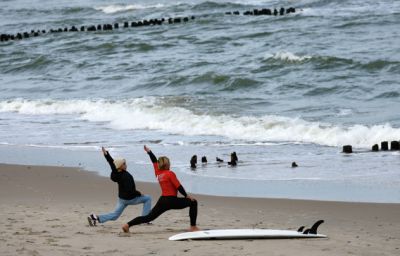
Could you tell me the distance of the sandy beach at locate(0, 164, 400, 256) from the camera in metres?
9.72

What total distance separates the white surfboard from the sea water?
8.52 feet

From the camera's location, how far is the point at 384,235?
10.7 m

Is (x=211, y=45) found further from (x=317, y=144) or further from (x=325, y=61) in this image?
(x=317, y=144)

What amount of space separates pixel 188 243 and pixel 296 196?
3.45 metres

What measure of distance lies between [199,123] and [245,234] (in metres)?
10.9

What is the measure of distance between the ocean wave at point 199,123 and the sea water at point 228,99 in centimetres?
4

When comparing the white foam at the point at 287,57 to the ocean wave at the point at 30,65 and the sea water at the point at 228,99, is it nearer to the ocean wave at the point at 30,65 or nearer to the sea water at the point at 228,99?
the sea water at the point at 228,99

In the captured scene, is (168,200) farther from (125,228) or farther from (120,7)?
(120,7)

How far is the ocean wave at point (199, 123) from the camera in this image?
1866 centimetres

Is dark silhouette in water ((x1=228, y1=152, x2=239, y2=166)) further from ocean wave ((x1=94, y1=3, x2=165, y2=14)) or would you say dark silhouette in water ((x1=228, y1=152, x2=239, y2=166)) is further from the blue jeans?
ocean wave ((x1=94, y1=3, x2=165, y2=14))

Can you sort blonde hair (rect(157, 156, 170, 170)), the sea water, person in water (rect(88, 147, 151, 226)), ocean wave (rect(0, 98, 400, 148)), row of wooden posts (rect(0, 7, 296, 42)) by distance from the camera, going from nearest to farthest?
→ blonde hair (rect(157, 156, 170, 170)), person in water (rect(88, 147, 151, 226)), the sea water, ocean wave (rect(0, 98, 400, 148)), row of wooden posts (rect(0, 7, 296, 42))

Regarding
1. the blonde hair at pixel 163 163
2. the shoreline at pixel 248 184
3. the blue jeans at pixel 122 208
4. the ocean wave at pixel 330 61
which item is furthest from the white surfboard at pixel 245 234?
the ocean wave at pixel 330 61

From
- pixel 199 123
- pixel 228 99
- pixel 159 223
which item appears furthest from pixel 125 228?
pixel 228 99

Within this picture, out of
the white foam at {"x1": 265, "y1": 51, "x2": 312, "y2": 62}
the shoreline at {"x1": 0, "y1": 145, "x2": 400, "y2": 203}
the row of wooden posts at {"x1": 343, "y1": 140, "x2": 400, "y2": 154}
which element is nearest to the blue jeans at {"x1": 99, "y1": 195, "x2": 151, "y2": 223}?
the shoreline at {"x1": 0, "y1": 145, "x2": 400, "y2": 203}
